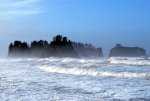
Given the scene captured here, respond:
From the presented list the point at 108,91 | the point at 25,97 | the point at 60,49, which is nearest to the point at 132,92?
the point at 108,91

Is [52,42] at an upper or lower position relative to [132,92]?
upper

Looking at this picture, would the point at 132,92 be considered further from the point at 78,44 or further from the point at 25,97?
the point at 78,44

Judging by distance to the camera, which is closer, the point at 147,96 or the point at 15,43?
the point at 147,96

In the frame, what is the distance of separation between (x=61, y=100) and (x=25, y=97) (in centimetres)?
162

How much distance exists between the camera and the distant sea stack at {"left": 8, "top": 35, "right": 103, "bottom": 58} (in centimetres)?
9556

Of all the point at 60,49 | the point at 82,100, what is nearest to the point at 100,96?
the point at 82,100

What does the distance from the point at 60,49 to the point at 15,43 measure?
33.3 m

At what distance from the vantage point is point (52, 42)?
98812mm

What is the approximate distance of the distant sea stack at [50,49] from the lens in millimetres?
95562

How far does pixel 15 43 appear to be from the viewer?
A: 393ft

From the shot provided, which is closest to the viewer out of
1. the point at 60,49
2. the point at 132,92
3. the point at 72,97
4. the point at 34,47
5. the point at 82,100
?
the point at 82,100

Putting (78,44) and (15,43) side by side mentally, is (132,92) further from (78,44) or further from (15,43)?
(78,44)

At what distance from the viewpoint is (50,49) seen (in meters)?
97.1

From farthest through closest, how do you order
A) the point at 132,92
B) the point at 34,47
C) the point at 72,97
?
the point at 34,47
the point at 132,92
the point at 72,97
